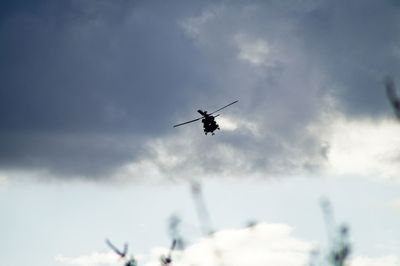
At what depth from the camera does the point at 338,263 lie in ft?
47.2

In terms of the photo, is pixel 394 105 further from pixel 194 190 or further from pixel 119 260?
pixel 119 260

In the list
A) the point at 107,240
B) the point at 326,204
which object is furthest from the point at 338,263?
the point at 107,240

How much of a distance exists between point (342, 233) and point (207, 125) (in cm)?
2211

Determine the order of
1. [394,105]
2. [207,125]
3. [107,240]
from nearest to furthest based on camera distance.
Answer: [394,105] < [107,240] < [207,125]

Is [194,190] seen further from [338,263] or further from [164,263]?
[338,263]

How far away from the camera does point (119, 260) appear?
1043 centimetres

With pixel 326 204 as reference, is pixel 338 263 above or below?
below

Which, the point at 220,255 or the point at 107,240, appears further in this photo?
the point at 107,240

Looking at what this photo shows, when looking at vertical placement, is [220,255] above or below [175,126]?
below

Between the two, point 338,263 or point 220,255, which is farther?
point 338,263

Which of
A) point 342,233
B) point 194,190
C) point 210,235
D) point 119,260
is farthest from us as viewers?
point 342,233

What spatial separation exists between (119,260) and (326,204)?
7.12m

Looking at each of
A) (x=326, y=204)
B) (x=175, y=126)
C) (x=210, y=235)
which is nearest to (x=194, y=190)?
(x=210, y=235)

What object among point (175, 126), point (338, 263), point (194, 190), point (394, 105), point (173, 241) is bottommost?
point (338, 263)
